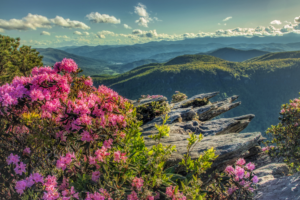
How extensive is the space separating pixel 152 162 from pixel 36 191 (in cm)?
275

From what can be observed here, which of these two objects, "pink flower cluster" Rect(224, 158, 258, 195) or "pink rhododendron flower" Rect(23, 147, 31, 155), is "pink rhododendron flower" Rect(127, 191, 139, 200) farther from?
"pink flower cluster" Rect(224, 158, 258, 195)

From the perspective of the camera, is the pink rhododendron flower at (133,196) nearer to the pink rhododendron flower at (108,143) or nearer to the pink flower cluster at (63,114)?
the pink flower cluster at (63,114)

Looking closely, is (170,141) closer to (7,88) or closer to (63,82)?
(63,82)

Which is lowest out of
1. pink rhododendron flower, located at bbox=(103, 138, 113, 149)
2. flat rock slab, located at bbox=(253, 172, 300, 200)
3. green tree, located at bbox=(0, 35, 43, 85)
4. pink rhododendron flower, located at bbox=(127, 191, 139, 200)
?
flat rock slab, located at bbox=(253, 172, 300, 200)

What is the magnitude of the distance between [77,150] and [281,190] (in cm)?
759

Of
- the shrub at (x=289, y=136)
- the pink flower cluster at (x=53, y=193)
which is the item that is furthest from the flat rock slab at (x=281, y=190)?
the pink flower cluster at (x=53, y=193)

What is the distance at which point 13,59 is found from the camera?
30.0 meters

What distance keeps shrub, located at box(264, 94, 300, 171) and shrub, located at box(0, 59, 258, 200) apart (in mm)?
7190

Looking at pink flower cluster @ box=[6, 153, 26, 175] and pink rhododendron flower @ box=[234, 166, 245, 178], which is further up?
pink flower cluster @ box=[6, 153, 26, 175]

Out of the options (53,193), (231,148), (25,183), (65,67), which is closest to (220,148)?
(231,148)

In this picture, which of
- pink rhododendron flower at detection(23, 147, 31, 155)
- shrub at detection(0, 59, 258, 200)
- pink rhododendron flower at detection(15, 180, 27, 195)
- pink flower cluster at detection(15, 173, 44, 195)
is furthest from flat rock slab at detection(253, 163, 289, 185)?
pink rhododendron flower at detection(23, 147, 31, 155)

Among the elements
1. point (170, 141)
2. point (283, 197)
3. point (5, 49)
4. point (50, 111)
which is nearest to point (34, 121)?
point (50, 111)

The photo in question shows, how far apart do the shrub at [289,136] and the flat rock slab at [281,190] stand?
1674mm

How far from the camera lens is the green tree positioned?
28.9 metres
